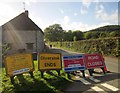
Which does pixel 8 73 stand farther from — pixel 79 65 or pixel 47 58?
pixel 79 65

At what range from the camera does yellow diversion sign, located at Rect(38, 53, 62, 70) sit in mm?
12891

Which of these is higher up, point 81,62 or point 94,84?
point 81,62

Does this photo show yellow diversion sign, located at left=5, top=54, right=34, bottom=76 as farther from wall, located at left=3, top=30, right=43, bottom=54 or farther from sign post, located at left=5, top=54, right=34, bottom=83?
wall, located at left=3, top=30, right=43, bottom=54

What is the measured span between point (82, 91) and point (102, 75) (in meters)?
3.94

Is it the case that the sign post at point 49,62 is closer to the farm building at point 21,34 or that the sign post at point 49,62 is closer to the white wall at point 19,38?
the farm building at point 21,34

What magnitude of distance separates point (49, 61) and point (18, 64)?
6.62 ft

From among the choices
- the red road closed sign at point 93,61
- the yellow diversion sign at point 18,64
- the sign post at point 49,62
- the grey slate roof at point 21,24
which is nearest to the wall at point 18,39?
the grey slate roof at point 21,24

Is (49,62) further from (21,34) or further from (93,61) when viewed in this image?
(21,34)

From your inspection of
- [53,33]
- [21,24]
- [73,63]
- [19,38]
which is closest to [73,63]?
[73,63]

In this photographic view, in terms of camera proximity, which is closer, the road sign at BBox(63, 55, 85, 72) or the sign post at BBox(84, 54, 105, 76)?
the road sign at BBox(63, 55, 85, 72)

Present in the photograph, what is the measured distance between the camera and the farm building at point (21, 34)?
110ft

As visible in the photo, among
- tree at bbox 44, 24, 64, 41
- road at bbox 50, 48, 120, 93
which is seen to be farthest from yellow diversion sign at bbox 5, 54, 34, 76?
tree at bbox 44, 24, 64, 41

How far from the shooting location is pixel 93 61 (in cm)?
1402

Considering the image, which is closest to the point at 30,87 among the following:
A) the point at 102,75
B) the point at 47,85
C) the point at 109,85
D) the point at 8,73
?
the point at 47,85
